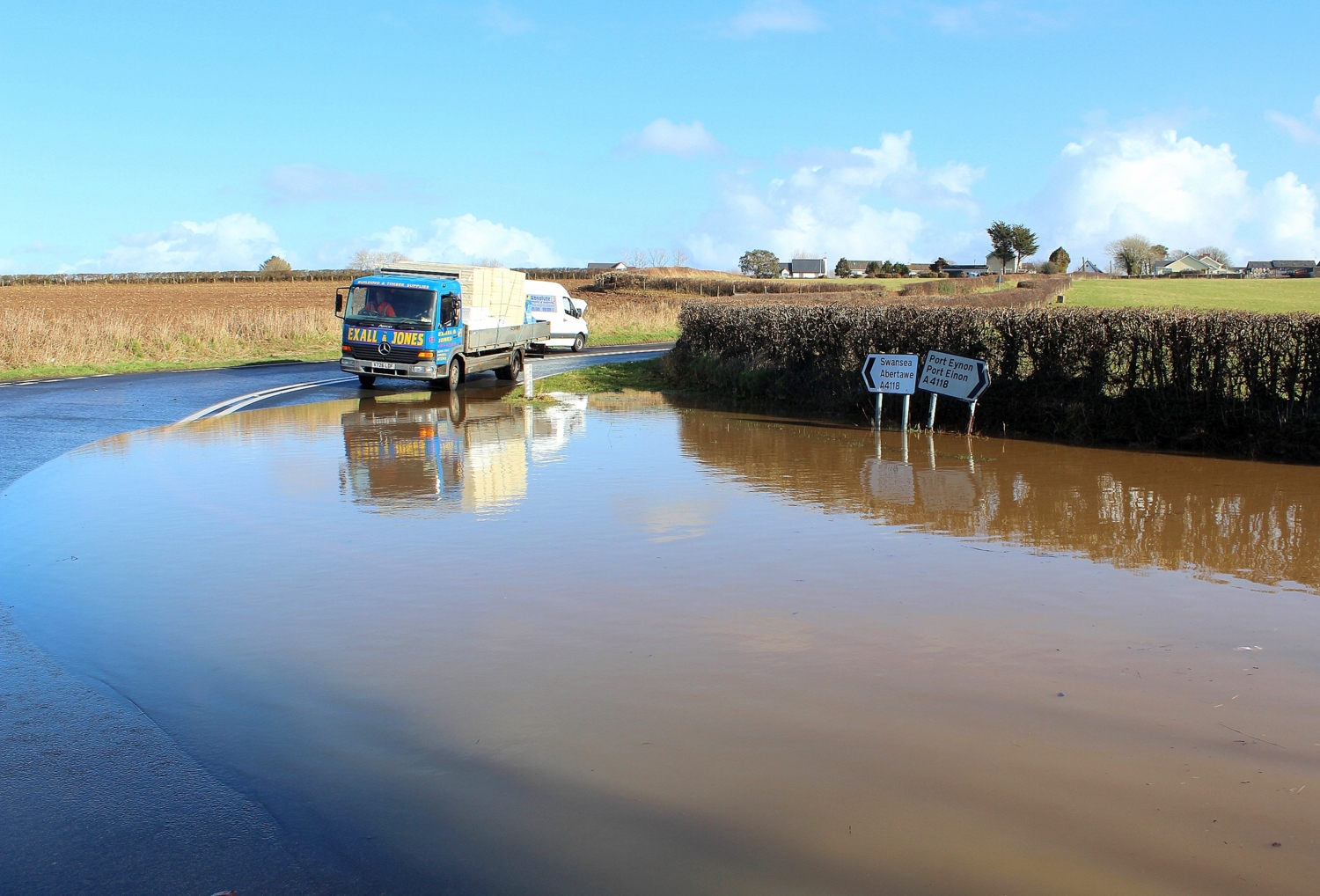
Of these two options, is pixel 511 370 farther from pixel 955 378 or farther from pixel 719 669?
pixel 719 669

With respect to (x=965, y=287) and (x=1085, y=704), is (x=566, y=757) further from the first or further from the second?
(x=965, y=287)

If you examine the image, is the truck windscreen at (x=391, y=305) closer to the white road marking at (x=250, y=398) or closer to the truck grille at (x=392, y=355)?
the truck grille at (x=392, y=355)

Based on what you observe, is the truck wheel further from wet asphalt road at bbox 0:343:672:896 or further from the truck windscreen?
wet asphalt road at bbox 0:343:672:896

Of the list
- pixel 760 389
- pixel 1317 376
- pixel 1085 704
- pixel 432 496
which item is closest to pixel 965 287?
pixel 760 389

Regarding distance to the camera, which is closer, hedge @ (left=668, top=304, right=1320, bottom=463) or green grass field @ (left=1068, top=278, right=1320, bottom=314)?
hedge @ (left=668, top=304, right=1320, bottom=463)

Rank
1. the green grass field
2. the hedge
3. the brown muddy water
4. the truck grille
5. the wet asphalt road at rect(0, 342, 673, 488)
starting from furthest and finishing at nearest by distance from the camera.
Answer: the green grass field → the truck grille → the wet asphalt road at rect(0, 342, 673, 488) → the hedge → the brown muddy water

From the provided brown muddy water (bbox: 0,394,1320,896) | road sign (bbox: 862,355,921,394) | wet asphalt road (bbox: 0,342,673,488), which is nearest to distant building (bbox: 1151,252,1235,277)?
wet asphalt road (bbox: 0,342,673,488)

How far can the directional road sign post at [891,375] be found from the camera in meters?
15.1

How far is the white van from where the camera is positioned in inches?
1292

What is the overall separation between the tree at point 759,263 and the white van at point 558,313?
3106 inches

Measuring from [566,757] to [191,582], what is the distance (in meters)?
3.92

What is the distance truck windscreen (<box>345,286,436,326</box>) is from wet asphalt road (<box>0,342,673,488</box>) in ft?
5.46

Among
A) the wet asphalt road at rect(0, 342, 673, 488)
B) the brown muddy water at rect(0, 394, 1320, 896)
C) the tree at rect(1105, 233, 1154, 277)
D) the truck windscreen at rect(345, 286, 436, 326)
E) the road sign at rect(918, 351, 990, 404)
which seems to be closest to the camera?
the brown muddy water at rect(0, 394, 1320, 896)

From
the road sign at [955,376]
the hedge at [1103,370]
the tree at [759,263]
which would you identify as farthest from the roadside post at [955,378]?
the tree at [759,263]
